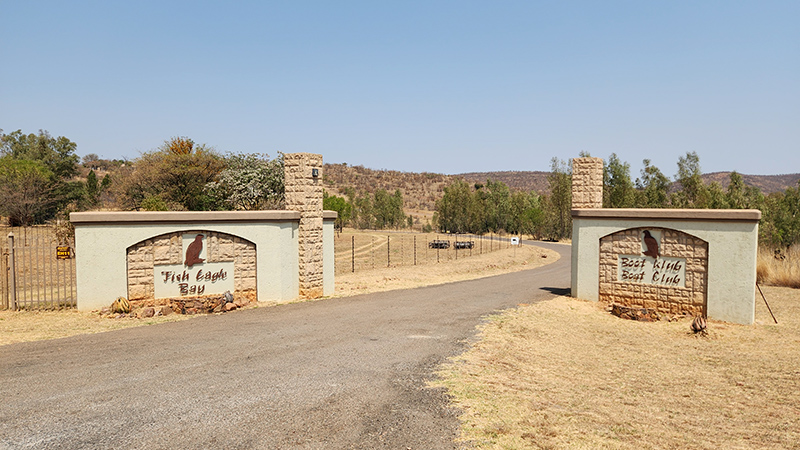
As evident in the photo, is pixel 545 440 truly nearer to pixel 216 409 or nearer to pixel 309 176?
pixel 216 409

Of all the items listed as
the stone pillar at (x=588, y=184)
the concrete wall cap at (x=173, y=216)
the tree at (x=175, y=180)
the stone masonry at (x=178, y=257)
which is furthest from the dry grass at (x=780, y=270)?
the tree at (x=175, y=180)

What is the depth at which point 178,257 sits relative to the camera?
1452 centimetres

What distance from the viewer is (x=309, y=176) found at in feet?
55.4

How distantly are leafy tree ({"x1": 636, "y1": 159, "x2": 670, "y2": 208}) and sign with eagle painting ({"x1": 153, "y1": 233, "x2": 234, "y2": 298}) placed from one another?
48.7m

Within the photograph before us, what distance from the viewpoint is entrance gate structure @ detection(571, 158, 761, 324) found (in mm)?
14820

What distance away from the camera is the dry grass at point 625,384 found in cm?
640

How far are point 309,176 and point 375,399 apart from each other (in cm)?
1099

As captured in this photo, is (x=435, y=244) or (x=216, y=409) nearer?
(x=216, y=409)

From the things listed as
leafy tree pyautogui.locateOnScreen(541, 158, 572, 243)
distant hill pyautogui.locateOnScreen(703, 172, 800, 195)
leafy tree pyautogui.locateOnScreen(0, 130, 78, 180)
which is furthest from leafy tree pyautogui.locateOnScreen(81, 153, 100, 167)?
distant hill pyautogui.locateOnScreen(703, 172, 800, 195)

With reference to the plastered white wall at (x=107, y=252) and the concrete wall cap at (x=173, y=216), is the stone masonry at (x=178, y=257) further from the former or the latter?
the concrete wall cap at (x=173, y=216)

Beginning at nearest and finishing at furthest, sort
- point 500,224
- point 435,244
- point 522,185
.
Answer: point 435,244
point 500,224
point 522,185

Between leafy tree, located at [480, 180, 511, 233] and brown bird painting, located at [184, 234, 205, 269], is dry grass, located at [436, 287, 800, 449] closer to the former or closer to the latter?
brown bird painting, located at [184, 234, 205, 269]

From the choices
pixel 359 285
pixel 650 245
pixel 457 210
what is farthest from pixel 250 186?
pixel 457 210

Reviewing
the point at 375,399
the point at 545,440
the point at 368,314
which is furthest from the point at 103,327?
the point at 545,440
